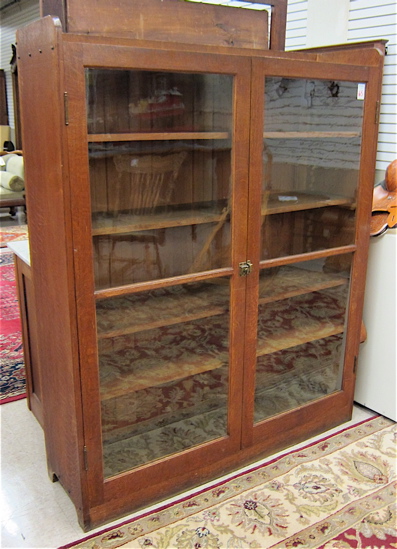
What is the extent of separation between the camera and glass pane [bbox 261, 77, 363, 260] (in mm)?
2109

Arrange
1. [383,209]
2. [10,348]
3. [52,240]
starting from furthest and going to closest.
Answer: [10,348] → [383,209] → [52,240]

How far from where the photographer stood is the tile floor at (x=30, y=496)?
6.33 ft

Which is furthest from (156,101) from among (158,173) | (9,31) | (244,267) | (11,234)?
(9,31)

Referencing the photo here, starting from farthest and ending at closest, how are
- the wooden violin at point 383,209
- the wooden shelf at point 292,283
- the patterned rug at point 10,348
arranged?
the patterned rug at point 10,348 < the wooden violin at point 383,209 < the wooden shelf at point 292,283

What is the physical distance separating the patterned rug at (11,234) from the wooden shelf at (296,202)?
4.38 meters

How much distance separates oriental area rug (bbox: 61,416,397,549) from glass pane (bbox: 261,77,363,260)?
0.91 meters

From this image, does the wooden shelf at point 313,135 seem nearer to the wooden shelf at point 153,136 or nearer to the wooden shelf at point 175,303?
the wooden shelf at point 153,136

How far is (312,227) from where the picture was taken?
2375mm

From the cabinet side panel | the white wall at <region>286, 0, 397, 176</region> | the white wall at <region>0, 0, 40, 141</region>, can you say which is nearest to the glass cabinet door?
the cabinet side panel

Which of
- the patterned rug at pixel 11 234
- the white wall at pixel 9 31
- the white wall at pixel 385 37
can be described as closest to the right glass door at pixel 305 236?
the white wall at pixel 385 37

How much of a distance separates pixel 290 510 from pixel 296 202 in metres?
1.23

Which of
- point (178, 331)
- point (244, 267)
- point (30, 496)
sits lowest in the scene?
point (30, 496)

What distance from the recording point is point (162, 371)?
2.14m

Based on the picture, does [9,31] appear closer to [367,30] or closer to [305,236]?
[367,30]
